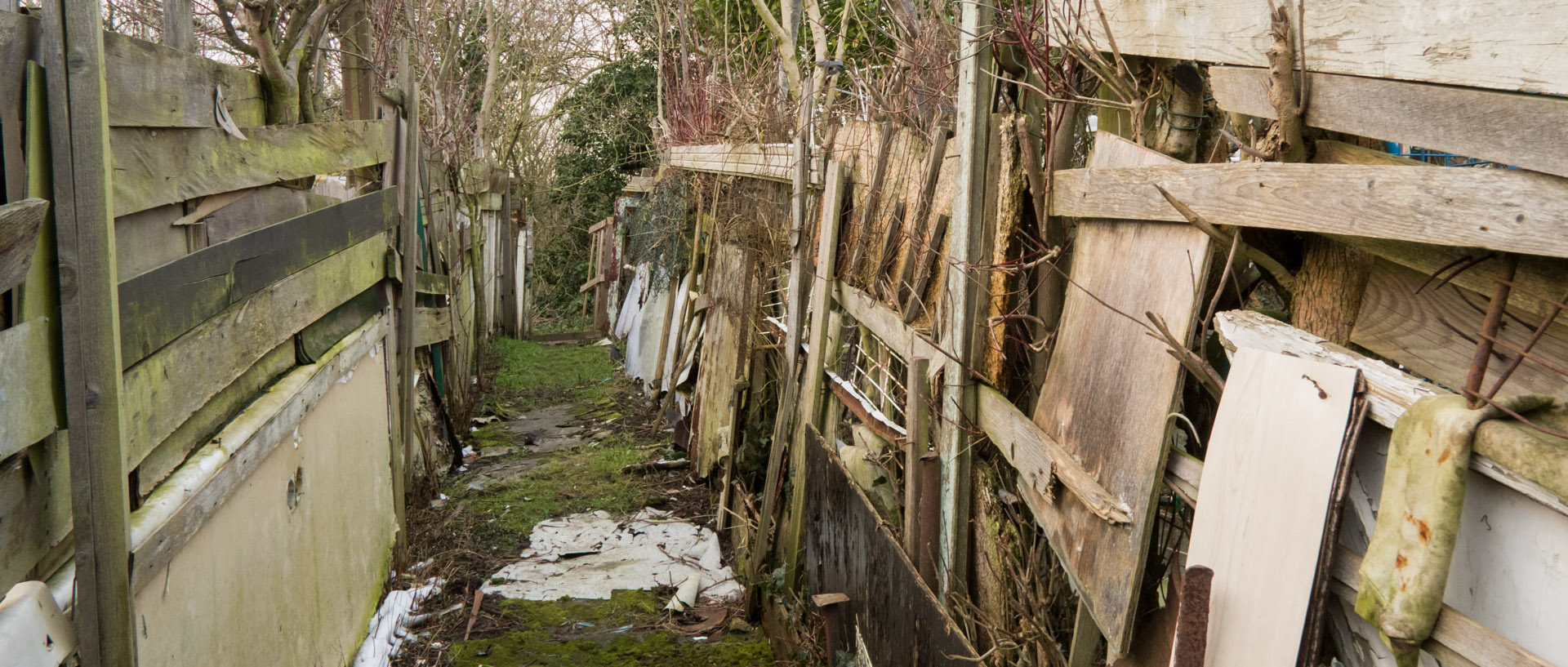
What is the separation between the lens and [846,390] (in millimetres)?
4684

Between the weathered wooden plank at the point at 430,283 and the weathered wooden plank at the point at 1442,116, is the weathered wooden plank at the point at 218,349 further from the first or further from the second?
the weathered wooden plank at the point at 1442,116

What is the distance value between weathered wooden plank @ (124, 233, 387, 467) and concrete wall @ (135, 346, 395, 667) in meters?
0.37

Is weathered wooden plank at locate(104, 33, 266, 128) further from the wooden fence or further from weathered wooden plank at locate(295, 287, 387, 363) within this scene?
weathered wooden plank at locate(295, 287, 387, 363)

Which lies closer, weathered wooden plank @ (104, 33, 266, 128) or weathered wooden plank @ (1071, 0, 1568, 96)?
weathered wooden plank @ (1071, 0, 1568, 96)

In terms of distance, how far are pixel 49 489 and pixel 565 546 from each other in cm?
491

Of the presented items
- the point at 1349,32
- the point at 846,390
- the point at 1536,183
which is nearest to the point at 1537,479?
the point at 1536,183

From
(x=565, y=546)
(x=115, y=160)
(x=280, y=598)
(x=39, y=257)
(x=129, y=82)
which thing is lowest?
(x=565, y=546)

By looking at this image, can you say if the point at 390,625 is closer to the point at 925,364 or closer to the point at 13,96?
the point at 925,364

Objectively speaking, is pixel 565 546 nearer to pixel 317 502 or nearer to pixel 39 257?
pixel 317 502

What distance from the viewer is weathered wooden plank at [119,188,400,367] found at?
2.41 m

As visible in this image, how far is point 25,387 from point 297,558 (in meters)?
2.19

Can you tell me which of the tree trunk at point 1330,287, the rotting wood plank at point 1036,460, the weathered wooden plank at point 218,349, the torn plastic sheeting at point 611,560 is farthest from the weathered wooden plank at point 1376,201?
the torn plastic sheeting at point 611,560

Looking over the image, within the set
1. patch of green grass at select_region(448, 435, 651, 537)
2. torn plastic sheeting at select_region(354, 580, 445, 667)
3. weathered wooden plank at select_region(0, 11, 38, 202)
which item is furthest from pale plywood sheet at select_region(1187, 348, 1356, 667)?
patch of green grass at select_region(448, 435, 651, 537)

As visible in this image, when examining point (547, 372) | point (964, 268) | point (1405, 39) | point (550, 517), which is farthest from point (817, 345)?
point (547, 372)
